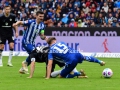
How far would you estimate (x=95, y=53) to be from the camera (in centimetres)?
2603

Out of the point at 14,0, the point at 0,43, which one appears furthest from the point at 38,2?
the point at 0,43

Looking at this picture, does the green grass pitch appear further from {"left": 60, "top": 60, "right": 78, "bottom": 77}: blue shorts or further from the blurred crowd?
the blurred crowd

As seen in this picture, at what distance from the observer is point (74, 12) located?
2931 cm

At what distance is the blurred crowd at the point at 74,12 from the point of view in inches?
1093

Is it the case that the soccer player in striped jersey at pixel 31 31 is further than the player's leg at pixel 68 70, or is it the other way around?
the soccer player in striped jersey at pixel 31 31

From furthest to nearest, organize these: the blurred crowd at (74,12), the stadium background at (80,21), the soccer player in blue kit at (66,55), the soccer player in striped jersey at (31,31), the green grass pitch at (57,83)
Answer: the blurred crowd at (74,12) < the stadium background at (80,21) < the soccer player in striped jersey at (31,31) < the soccer player in blue kit at (66,55) < the green grass pitch at (57,83)

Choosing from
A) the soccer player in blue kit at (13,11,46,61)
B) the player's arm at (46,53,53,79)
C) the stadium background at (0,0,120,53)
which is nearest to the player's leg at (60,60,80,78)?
the player's arm at (46,53,53,79)

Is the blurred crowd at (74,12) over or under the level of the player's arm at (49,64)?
over

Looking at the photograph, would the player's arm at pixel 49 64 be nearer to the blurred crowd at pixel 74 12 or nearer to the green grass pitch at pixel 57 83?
the green grass pitch at pixel 57 83

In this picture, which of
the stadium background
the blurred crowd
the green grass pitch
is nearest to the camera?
the green grass pitch

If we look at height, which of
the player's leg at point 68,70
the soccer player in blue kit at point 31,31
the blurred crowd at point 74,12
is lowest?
the player's leg at point 68,70

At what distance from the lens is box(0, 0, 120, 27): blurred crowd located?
27766mm

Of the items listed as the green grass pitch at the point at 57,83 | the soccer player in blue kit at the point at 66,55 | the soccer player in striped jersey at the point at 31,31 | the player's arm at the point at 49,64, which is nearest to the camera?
→ the green grass pitch at the point at 57,83

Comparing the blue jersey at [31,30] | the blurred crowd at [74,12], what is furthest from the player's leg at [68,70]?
the blurred crowd at [74,12]
